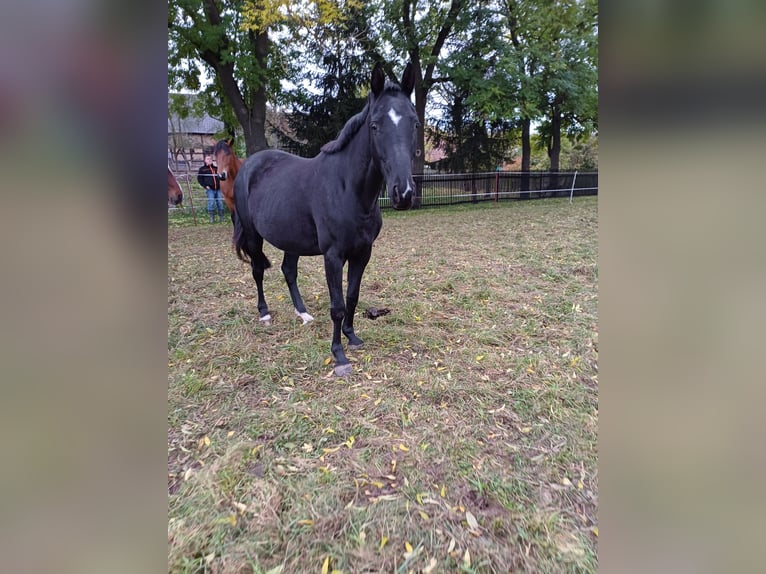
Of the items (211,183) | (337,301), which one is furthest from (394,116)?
(211,183)

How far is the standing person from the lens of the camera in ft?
35.1

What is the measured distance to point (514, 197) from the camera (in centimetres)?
1841

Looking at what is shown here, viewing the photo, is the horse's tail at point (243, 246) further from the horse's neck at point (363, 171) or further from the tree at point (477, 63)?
the tree at point (477, 63)

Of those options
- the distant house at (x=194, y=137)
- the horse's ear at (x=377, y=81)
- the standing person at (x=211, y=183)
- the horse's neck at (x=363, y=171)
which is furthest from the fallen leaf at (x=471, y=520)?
the distant house at (x=194, y=137)

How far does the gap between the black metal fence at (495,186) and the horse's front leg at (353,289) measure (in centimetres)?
1122

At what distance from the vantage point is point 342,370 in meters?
3.13

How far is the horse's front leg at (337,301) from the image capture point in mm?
3129

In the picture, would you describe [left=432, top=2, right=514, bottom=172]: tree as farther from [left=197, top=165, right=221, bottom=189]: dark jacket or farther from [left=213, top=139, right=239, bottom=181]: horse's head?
[left=213, top=139, right=239, bottom=181]: horse's head

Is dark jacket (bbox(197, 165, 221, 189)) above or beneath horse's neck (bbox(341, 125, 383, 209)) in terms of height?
above

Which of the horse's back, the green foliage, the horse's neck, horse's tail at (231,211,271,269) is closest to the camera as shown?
the horse's neck

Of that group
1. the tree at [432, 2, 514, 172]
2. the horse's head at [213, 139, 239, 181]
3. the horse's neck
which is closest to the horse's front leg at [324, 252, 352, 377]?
the horse's neck
